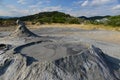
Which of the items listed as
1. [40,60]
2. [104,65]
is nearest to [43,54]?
Answer: [40,60]

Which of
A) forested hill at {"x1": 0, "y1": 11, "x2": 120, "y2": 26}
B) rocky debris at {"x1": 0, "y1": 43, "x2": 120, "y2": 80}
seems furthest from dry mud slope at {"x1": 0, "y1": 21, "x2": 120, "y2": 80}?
forested hill at {"x1": 0, "y1": 11, "x2": 120, "y2": 26}

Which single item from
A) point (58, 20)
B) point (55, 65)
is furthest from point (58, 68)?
point (58, 20)

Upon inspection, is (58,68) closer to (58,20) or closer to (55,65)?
(55,65)

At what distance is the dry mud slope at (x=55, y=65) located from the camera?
8719mm

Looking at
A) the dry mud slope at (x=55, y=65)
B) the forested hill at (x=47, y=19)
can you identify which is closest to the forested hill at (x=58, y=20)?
the forested hill at (x=47, y=19)

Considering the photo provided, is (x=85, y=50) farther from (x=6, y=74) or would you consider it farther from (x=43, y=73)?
(x=6, y=74)

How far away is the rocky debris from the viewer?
8.70 metres

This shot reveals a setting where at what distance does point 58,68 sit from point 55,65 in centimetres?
15

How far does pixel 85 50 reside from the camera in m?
9.84

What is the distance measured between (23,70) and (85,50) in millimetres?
2555

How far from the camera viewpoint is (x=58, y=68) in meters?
8.78

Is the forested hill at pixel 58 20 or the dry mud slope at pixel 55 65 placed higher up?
the dry mud slope at pixel 55 65

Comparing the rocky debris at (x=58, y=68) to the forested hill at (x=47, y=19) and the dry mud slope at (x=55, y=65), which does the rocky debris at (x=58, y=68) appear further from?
the forested hill at (x=47, y=19)

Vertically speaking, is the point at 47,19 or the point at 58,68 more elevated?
the point at 58,68
